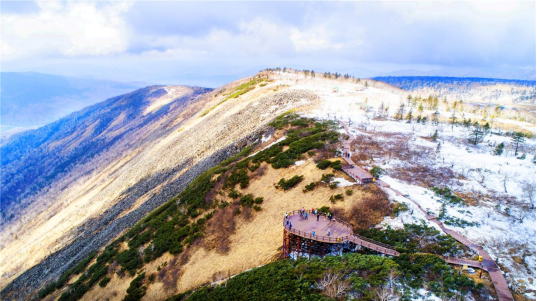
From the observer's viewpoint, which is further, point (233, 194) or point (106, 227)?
point (106, 227)

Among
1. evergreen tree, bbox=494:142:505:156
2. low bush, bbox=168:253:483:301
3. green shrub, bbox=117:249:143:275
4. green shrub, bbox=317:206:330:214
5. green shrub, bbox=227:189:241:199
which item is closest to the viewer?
low bush, bbox=168:253:483:301

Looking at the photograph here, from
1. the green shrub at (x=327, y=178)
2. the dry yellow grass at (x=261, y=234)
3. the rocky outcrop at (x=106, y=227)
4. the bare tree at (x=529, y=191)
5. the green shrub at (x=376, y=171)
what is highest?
the green shrub at (x=376, y=171)

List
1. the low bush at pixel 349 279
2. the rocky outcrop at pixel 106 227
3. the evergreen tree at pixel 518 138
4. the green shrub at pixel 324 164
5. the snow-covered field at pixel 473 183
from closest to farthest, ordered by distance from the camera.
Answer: the low bush at pixel 349 279 → the snow-covered field at pixel 473 183 → the green shrub at pixel 324 164 → the evergreen tree at pixel 518 138 → the rocky outcrop at pixel 106 227

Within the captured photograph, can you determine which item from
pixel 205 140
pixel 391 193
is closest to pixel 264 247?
pixel 391 193

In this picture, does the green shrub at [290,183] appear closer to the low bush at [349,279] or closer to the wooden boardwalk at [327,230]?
the wooden boardwalk at [327,230]

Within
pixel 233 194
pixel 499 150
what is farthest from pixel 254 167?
pixel 499 150

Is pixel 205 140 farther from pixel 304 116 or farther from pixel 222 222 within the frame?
pixel 222 222

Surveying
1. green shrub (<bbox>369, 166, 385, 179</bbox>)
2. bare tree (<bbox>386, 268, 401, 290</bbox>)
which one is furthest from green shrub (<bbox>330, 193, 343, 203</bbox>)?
bare tree (<bbox>386, 268, 401, 290</bbox>)

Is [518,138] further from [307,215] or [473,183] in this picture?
[307,215]

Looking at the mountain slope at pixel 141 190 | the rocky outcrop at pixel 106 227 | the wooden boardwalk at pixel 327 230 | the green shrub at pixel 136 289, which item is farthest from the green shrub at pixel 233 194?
the mountain slope at pixel 141 190

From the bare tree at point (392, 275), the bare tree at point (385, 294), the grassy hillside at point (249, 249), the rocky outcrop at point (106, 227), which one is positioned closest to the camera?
the bare tree at point (385, 294)

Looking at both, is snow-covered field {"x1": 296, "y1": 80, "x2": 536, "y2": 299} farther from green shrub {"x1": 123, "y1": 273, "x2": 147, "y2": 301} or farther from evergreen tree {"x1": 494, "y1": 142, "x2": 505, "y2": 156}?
green shrub {"x1": 123, "y1": 273, "x2": 147, "y2": 301}
